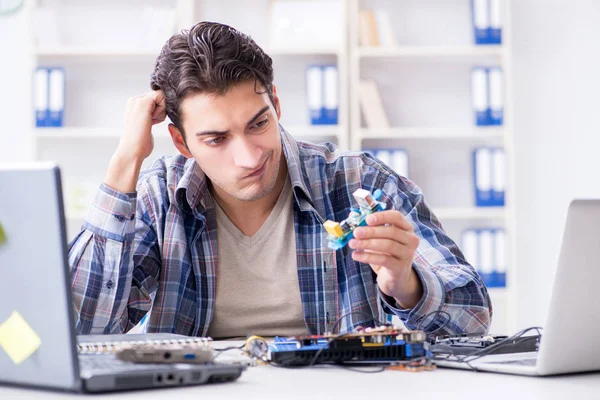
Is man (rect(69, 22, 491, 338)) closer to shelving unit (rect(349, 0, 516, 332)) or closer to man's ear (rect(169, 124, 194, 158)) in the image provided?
man's ear (rect(169, 124, 194, 158))

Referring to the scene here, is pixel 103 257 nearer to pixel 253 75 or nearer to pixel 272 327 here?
pixel 272 327

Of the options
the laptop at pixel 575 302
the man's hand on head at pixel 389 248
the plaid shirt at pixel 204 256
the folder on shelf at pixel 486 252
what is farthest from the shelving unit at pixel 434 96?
the laptop at pixel 575 302

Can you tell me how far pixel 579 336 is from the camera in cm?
90

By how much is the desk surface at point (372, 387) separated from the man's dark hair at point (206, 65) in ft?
2.64

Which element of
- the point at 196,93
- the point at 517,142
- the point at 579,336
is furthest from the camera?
the point at 517,142

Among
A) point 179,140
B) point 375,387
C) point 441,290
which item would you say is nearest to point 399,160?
point 179,140

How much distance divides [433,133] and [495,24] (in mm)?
628

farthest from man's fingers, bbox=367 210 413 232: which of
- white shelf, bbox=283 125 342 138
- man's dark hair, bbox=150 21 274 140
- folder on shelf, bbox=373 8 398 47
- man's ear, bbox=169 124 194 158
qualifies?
folder on shelf, bbox=373 8 398 47

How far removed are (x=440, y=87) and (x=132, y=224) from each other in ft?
8.77

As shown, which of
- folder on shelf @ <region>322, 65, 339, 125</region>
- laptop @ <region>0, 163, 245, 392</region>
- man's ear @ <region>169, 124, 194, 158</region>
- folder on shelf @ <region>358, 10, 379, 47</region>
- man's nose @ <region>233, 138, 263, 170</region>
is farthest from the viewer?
folder on shelf @ <region>358, 10, 379, 47</region>

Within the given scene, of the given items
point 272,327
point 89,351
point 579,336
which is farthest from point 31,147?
point 579,336

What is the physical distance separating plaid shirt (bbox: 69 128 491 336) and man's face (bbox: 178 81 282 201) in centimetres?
9

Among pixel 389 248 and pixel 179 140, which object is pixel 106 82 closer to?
pixel 179 140

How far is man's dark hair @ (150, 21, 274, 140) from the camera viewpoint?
1.61 metres
